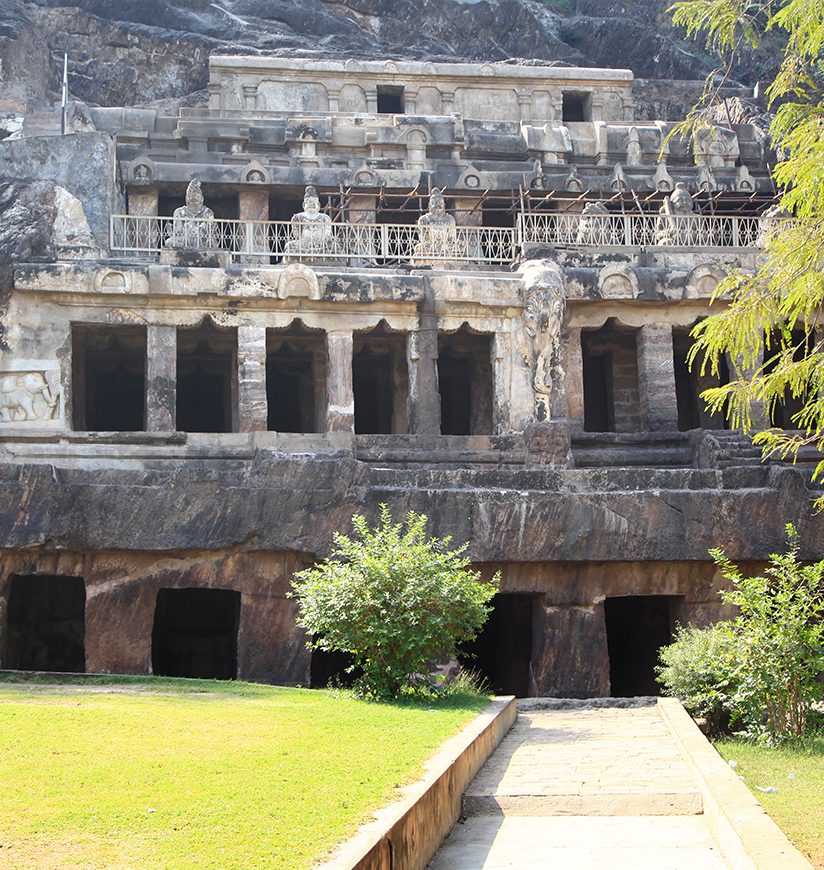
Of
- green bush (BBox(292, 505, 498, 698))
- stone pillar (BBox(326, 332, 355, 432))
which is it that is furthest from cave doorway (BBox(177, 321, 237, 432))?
green bush (BBox(292, 505, 498, 698))

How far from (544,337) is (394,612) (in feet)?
29.8

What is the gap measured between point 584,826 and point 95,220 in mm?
18473

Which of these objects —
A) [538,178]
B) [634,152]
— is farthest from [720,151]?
[538,178]

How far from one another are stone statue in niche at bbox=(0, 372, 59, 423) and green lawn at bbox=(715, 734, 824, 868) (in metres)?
11.9

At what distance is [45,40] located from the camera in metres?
35.8

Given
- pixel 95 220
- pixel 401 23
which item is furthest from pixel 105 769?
pixel 401 23

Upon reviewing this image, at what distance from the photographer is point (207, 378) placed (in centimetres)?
2638

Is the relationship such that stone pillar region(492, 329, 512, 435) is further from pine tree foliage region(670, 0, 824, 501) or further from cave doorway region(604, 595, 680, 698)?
pine tree foliage region(670, 0, 824, 501)

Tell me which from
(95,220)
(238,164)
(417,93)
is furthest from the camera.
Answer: (417,93)

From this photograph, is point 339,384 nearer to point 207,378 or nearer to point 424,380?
point 424,380

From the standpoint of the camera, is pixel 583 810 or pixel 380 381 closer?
pixel 583 810

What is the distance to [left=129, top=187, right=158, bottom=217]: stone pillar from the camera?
27391 mm

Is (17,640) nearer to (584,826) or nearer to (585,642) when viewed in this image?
(585,642)

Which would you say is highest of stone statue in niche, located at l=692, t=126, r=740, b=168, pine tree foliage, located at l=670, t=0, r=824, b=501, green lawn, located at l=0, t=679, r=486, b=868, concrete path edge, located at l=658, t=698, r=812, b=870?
stone statue in niche, located at l=692, t=126, r=740, b=168
